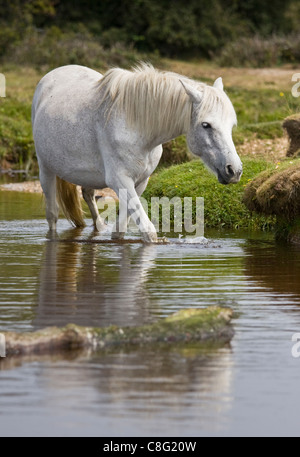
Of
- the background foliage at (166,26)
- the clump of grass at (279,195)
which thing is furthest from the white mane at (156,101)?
the background foliage at (166,26)

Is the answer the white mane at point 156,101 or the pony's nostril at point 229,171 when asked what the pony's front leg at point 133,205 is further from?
the pony's nostril at point 229,171

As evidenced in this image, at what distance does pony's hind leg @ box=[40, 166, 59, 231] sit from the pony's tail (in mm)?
141

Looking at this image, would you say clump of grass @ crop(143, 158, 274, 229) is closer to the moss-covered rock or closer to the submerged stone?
the moss-covered rock

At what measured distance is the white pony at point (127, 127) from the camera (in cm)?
870

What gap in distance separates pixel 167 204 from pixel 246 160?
4.57 feet

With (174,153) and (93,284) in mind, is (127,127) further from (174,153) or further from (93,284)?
(174,153)

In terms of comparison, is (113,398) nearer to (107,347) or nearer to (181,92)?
(107,347)

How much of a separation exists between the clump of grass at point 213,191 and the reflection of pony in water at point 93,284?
203cm

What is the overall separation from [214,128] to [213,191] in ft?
10.7

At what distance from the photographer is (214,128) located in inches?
341

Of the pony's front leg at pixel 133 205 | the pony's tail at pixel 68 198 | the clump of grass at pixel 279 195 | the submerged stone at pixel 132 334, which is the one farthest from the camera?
the pony's tail at pixel 68 198

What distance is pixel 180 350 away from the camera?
5.34 m

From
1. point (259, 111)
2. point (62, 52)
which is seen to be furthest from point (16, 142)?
point (62, 52)

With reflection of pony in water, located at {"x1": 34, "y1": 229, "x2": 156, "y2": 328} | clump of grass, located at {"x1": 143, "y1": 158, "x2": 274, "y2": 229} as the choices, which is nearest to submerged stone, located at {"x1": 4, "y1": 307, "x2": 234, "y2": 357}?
reflection of pony in water, located at {"x1": 34, "y1": 229, "x2": 156, "y2": 328}
